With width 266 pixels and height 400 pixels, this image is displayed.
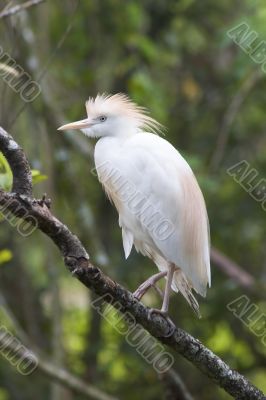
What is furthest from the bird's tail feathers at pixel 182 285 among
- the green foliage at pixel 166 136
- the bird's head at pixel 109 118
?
the green foliage at pixel 166 136

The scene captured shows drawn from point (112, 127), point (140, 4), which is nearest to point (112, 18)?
point (140, 4)

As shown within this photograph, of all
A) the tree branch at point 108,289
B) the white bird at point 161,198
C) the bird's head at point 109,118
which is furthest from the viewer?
the bird's head at point 109,118

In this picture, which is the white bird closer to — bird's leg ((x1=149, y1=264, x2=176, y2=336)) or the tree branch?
bird's leg ((x1=149, y1=264, x2=176, y2=336))

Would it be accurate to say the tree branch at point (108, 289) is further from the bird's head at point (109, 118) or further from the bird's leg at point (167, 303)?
the bird's head at point (109, 118)

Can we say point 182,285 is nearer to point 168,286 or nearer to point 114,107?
point 168,286

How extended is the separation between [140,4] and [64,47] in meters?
0.68

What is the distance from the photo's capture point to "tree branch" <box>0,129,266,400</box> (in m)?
2.37

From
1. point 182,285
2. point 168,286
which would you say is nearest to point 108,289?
point 168,286

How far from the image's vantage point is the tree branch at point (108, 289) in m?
2.37

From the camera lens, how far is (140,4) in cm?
606

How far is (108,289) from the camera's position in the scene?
8.18 ft

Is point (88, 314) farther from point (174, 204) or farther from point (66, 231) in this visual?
point (66, 231)

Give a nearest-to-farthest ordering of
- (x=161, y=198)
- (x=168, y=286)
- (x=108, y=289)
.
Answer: (x=108, y=289), (x=168, y=286), (x=161, y=198)

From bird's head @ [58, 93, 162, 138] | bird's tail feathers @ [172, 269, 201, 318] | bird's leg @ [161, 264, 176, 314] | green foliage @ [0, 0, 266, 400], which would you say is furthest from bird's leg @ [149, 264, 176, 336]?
green foliage @ [0, 0, 266, 400]
